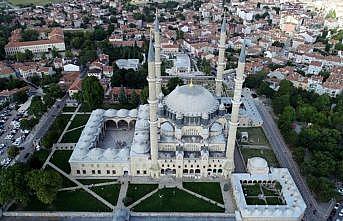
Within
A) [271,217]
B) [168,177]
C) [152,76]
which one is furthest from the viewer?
[168,177]

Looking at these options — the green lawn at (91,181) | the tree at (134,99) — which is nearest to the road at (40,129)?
the green lawn at (91,181)

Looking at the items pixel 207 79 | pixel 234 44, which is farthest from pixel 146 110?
pixel 234 44

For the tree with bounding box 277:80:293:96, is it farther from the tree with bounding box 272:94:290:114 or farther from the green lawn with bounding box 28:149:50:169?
the green lawn with bounding box 28:149:50:169

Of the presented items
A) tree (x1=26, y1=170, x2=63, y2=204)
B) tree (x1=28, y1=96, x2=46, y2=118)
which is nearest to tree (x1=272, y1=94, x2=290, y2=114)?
tree (x1=26, y1=170, x2=63, y2=204)

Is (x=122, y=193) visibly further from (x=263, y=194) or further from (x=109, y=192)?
(x=263, y=194)

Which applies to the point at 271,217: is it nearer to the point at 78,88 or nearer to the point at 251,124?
the point at 251,124
